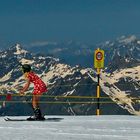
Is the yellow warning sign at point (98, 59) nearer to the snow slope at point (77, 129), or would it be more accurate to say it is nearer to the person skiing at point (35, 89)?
the person skiing at point (35, 89)

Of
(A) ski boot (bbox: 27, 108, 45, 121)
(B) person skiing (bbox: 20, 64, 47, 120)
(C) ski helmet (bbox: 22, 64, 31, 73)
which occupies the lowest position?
(A) ski boot (bbox: 27, 108, 45, 121)

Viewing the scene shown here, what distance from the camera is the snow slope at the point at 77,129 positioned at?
14.4 meters

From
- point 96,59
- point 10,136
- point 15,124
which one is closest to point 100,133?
point 10,136

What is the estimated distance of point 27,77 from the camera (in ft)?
63.6

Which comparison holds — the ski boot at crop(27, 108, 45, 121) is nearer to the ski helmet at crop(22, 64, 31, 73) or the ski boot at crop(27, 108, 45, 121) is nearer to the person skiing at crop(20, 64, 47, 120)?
the person skiing at crop(20, 64, 47, 120)

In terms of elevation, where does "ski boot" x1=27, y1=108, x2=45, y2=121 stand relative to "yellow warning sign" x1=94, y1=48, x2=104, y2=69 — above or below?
below

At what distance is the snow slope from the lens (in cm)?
1436

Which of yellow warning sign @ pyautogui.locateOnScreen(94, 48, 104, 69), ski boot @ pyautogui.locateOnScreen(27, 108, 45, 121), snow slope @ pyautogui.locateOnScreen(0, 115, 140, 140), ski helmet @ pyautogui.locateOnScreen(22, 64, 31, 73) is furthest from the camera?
yellow warning sign @ pyautogui.locateOnScreen(94, 48, 104, 69)

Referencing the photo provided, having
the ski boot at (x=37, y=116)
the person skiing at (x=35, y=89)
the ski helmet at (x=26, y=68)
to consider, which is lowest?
the ski boot at (x=37, y=116)

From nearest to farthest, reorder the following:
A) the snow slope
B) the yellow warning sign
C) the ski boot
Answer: the snow slope
the ski boot
the yellow warning sign

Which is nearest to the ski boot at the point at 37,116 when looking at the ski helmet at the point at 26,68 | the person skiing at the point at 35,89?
the person skiing at the point at 35,89

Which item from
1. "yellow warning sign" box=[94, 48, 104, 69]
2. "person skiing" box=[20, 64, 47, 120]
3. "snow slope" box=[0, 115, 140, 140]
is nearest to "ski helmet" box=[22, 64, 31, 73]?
"person skiing" box=[20, 64, 47, 120]

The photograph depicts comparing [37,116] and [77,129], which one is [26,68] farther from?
[77,129]

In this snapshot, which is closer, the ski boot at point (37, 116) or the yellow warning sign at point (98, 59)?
the ski boot at point (37, 116)
